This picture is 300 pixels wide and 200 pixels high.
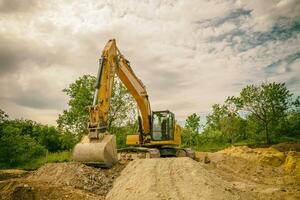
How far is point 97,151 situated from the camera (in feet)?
33.2

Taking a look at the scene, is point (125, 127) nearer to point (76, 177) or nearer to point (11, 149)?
point (11, 149)

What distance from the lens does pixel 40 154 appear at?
31.4m

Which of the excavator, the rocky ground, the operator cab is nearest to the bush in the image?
the excavator

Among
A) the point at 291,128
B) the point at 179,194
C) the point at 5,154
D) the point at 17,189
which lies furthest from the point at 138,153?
the point at 291,128

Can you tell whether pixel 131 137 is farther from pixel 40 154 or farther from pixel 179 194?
pixel 40 154

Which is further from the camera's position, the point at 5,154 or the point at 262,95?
the point at 262,95

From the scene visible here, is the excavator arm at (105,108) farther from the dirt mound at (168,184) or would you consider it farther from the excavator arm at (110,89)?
the dirt mound at (168,184)

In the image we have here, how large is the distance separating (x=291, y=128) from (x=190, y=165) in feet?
121

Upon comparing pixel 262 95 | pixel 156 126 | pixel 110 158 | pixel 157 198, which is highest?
pixel 262 95

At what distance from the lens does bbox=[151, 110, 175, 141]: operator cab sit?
48.7 feet

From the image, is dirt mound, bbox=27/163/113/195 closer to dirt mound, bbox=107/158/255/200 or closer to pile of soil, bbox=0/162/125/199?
pile of soil, bbox=0/162/125/199

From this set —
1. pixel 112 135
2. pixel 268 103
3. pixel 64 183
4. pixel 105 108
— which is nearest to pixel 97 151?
pixel 112 135

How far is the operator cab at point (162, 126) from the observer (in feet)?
48.7

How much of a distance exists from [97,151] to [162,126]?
547cm
